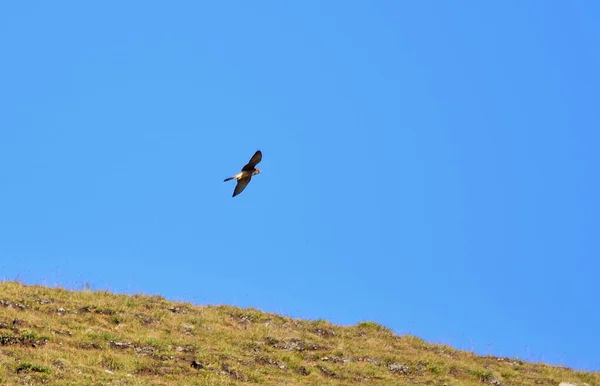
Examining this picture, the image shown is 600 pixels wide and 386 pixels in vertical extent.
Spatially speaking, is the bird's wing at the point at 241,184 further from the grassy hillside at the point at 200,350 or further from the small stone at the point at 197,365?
the small stone at the point at 197,365

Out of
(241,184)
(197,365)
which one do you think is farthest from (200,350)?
(241,184)

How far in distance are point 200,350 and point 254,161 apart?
600 cm

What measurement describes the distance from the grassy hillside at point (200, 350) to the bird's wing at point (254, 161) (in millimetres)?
4780

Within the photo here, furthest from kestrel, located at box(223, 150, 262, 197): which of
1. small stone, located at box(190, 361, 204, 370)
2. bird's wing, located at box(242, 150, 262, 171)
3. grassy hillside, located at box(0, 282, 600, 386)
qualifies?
small stone, located at box(190, 361, 204, 370)

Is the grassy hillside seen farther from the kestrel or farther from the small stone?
the kestrel

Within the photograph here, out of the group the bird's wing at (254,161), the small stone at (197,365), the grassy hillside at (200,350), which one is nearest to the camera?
the grassy hillside at (200,350)

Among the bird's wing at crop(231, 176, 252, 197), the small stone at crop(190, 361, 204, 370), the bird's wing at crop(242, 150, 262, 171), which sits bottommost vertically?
the small stone at crop(190, 361, 204, 370)

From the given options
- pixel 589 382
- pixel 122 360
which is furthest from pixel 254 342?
pixel 589 382

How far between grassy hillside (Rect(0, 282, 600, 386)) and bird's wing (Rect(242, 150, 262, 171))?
4.78 meters

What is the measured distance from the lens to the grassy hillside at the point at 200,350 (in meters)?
20.8

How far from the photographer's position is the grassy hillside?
2080 centimetres

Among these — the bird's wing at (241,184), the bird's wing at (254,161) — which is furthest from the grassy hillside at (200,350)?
the bird's wing at (254,161)

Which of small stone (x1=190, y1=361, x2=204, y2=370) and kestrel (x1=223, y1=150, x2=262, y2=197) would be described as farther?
kestrel (x1=223, y1=150, x2=262, y2=197)

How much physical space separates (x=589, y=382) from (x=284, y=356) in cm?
1034
